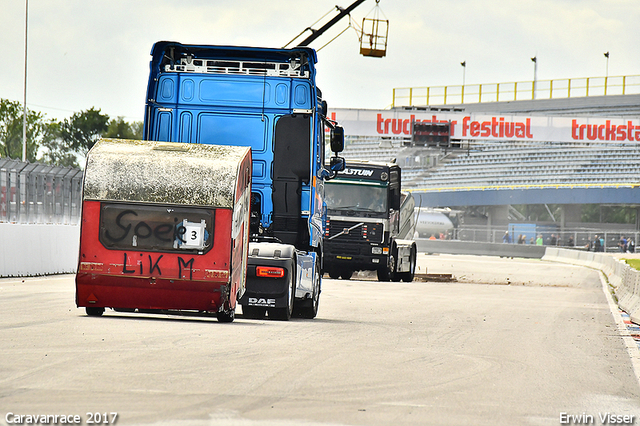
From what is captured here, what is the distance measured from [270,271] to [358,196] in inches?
590

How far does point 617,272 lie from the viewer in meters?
29.3

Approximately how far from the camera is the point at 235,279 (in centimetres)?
1124

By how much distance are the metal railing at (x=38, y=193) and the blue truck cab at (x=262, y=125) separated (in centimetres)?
893

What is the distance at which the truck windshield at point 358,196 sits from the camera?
27.0 meters

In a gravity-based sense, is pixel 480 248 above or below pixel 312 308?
below

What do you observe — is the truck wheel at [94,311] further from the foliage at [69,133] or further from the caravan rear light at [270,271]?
the foliage at [69,133]

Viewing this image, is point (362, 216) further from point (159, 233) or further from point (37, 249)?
point (159, 233)

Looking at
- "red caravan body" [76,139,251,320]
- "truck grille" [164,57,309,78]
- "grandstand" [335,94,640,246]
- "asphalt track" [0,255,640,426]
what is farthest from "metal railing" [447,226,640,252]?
"red caravan body" [76,139,251,320]

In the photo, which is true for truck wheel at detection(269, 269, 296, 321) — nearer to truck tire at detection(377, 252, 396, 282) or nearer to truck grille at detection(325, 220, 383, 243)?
truck grille at detection(325, 220, 383, 243)

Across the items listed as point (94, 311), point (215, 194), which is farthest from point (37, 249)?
point (215, 194)

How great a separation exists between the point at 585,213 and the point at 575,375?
224 feet

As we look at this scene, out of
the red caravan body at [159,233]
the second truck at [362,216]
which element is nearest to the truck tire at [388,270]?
the second truck at [362,216]

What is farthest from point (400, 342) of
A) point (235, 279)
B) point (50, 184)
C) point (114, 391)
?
point (50, 184)

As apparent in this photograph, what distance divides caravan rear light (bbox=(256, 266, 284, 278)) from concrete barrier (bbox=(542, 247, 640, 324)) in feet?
21.5
